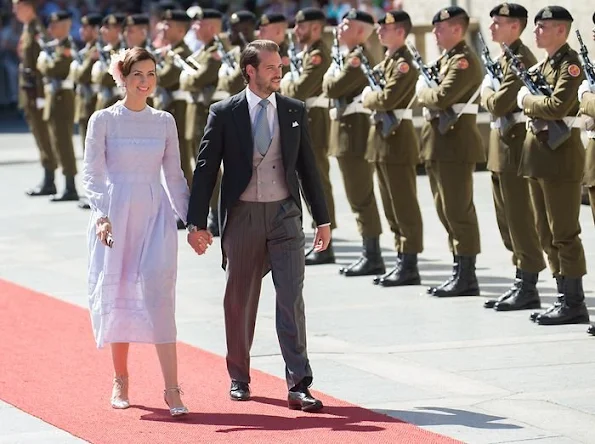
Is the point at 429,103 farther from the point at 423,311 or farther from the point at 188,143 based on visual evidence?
the point at 188,143

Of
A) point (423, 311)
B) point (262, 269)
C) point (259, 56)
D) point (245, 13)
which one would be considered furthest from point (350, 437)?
point (245, 13)

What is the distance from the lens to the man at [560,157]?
978 cm

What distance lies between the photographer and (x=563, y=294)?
10164 millimetres

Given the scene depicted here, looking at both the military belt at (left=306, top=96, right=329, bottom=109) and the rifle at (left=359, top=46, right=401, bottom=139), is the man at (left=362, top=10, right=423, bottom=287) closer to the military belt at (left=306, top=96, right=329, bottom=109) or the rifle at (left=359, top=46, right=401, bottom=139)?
the rifle at (left=359, top=46, right=401, bottom=139)

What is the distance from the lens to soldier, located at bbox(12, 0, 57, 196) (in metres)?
18.4

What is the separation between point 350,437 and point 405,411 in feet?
2.09

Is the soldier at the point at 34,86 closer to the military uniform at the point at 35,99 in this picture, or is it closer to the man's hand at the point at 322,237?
the military uniform at the point at 35,99

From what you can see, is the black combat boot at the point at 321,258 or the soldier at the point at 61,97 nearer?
the black combat boot at the point at 321,258

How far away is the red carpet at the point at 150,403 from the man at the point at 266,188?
33cm

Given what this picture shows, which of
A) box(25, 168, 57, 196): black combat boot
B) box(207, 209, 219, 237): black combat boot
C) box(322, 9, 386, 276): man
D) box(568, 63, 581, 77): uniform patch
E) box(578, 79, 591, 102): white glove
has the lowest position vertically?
box(25, 168, 57, 196): black combat boot

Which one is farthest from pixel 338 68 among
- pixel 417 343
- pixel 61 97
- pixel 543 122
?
pixel 61 97

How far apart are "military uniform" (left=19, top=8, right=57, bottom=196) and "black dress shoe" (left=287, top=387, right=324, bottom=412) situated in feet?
36.3

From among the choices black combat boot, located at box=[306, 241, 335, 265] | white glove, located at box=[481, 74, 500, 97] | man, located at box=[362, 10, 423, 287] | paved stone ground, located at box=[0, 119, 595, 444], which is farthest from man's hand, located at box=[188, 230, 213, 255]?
black combat boot, located at box=[306, 241, 335, 265]

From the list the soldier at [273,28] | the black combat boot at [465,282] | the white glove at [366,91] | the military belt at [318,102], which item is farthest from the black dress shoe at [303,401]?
the soldier at [273,28]
